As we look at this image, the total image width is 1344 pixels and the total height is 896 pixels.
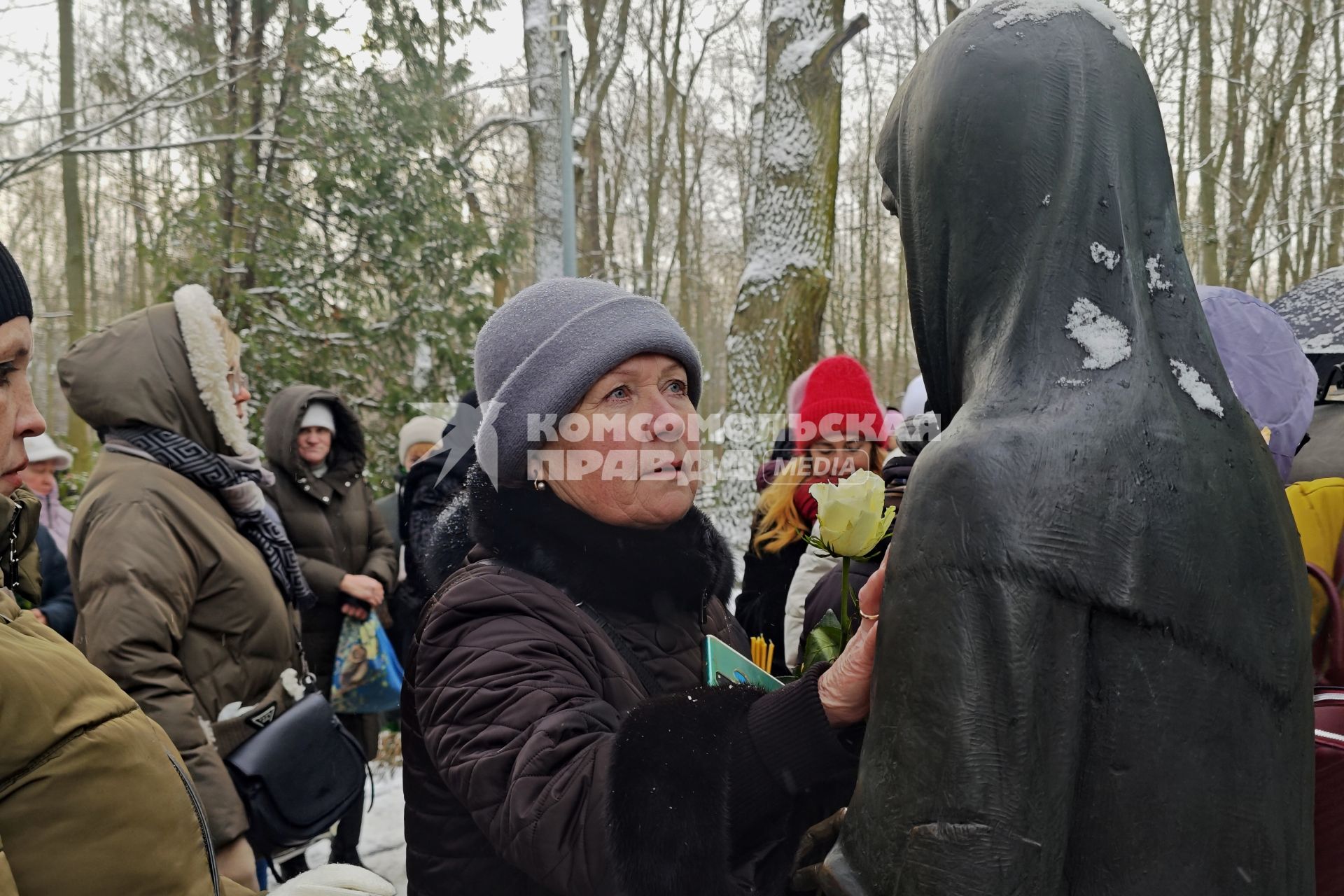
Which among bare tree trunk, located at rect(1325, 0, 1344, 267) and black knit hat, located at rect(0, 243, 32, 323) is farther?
bare tree trunk, located at rect(1325, 0, 1344, 267)

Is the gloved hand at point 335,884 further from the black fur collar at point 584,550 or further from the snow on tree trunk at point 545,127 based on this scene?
the snow on tree trunk at point 545,127

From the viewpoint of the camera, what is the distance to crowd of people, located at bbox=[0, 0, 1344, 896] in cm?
117

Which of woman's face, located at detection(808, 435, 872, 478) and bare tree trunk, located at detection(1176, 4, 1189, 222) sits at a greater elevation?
bare tree trunk, located at detection(1176, 4, 1189, 222)

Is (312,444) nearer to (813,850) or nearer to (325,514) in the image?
(325,514)

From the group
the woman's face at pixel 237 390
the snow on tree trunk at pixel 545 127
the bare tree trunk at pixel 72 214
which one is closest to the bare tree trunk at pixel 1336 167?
the snow on tree trunk at pixel 545 127

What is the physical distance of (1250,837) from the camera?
0.96 m

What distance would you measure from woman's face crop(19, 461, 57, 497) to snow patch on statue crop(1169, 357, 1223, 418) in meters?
5.27

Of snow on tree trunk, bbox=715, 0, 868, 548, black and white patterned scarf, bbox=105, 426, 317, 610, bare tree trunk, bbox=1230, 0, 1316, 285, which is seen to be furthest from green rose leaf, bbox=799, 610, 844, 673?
bare tree trunk, bbox=1230, 0, 1316, 285

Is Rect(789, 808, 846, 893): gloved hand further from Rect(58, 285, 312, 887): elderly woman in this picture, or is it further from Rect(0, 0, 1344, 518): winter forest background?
Rect(0, 0, 1344, 518): winter forest background

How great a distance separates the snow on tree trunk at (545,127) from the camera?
35.4 ft

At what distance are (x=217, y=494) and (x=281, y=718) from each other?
2.39 ft

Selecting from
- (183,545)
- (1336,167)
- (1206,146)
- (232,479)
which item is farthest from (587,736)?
(1206,146)

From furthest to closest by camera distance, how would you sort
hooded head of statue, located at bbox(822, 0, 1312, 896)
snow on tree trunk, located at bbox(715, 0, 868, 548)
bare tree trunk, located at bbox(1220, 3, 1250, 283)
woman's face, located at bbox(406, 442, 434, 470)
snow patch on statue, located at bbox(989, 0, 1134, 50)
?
bare tree trunk, located at bbox(1220, 3, 1250, 283)
snow on tree trunk, located at bbox(715, 0, 868, 548)
woman's face, located at bbox(406, 442, 434, 470)
snow patch on statue, located at bbox(989, 0, 1134, 50)
hooded head of statue, located at bbox(822, 0, 1312, 896)

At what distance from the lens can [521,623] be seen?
149cm
